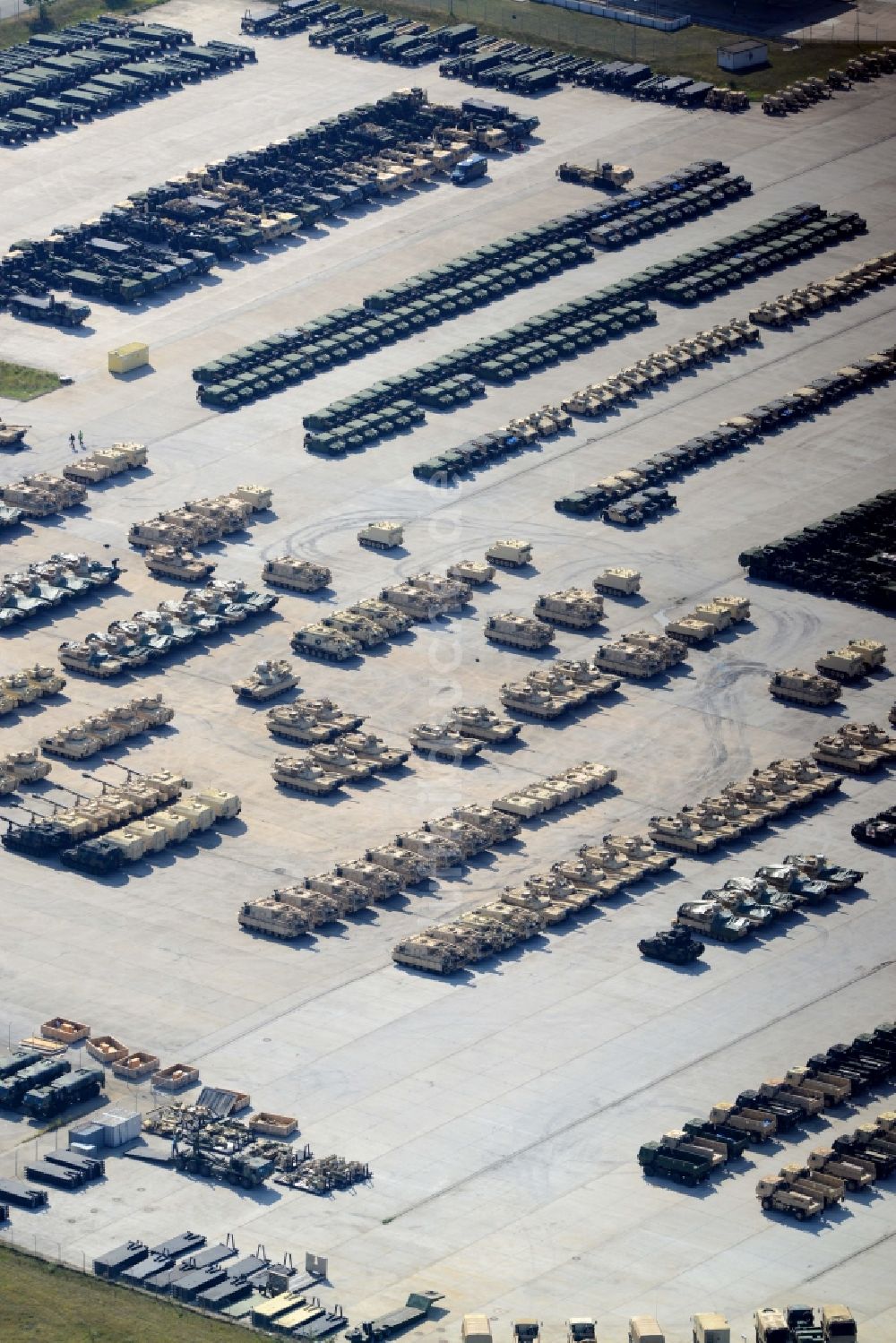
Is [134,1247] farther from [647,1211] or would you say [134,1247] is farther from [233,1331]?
[647,1211]

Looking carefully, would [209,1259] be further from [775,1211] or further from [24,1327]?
[775,1211]

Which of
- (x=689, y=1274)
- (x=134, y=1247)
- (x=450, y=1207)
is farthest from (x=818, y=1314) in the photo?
(x=134, y=1247)

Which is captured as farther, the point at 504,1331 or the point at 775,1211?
the point at 775,1211

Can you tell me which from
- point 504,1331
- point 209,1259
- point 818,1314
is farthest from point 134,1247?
point 818,1314

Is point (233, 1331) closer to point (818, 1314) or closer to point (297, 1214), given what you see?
point (297, 1214)

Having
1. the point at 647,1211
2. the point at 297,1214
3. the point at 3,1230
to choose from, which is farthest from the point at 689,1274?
the point at 3,1230
